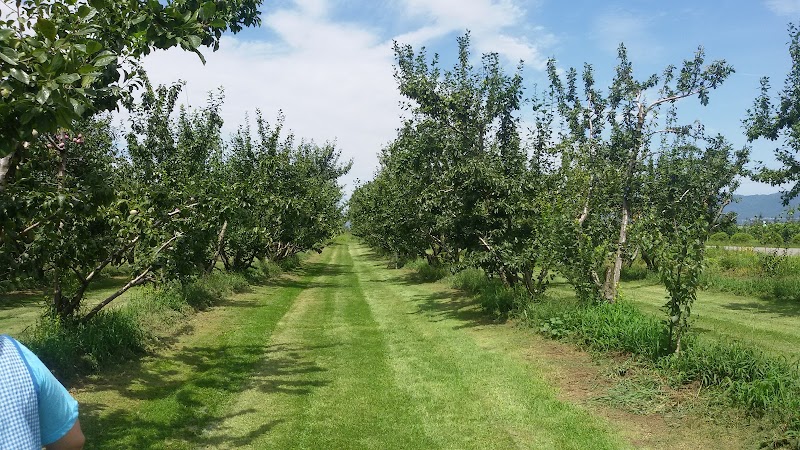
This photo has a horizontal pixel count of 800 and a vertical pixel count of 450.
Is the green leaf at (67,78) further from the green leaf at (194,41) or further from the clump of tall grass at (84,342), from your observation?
the clump of tall grass at (84,342)

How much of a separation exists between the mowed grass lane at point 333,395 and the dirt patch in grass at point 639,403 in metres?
0.28

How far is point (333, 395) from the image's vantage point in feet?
25.9

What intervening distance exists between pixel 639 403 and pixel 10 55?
7086 millimetres

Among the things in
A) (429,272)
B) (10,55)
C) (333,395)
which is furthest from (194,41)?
(429,272)

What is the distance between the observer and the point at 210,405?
7406 millimetres

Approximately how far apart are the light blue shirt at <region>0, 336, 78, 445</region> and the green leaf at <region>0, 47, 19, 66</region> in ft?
5.53

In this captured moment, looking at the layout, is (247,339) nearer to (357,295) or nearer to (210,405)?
(210,405)

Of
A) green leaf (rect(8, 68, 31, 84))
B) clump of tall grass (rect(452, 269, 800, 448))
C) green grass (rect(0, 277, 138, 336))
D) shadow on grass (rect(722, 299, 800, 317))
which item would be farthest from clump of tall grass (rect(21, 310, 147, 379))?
shadow on grass (rect(722, 299, 800, 317))

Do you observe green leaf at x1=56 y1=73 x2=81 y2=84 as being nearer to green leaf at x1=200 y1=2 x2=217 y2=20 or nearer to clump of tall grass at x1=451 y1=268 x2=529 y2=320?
green leaf at x1=200 y1=2 x2=217 y2=20

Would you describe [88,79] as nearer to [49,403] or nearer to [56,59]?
[56,59]

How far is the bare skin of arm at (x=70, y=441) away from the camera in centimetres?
212

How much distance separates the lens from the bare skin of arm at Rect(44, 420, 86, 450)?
6.97 feet

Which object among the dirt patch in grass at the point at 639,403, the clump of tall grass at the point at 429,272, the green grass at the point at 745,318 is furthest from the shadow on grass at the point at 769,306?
the clump of tall grass at the point at 429,272

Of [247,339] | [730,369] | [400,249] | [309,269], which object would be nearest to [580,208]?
[730,369]
